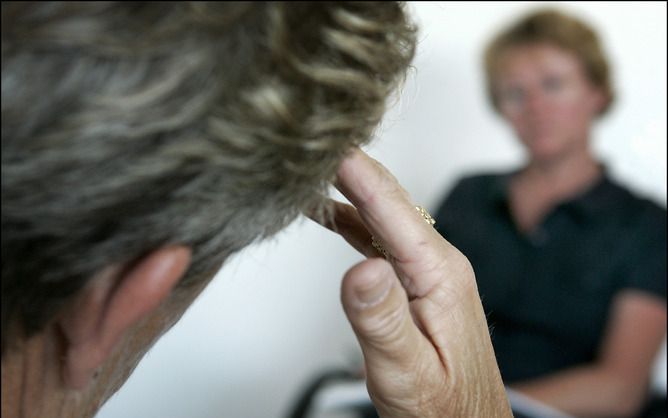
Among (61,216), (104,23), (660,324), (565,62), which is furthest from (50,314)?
(565,62)

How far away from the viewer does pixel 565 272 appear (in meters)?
2.01

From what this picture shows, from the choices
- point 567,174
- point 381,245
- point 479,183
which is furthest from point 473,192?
point 381,245

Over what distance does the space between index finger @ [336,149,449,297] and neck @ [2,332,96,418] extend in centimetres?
28

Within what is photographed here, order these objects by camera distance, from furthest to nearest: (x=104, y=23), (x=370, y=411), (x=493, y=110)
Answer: (x=493, y=110), (x=370, y=411), (x=104, y=23)

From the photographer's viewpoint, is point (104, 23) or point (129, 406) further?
point (129, 406)

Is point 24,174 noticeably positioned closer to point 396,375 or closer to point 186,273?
point 186,273

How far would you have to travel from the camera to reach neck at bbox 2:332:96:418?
59 centimetres

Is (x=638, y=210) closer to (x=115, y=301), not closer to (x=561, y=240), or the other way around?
(x=561, y=240)

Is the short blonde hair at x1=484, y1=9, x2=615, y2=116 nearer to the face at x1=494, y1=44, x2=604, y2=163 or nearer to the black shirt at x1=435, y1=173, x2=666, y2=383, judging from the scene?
the face at x1=494, y1=44, x2=604, y2=163

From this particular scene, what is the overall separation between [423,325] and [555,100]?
1519 millimetres

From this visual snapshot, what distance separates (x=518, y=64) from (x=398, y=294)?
1682 mm

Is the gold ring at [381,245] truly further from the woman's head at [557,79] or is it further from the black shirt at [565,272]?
the woman's head at [557,79]

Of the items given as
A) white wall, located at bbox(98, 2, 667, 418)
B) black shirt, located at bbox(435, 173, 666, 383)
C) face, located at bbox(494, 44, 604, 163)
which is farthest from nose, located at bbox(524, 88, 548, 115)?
black shirt, located at bbox(435, 173, 666, 383)

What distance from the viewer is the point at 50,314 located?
571 millimetres
